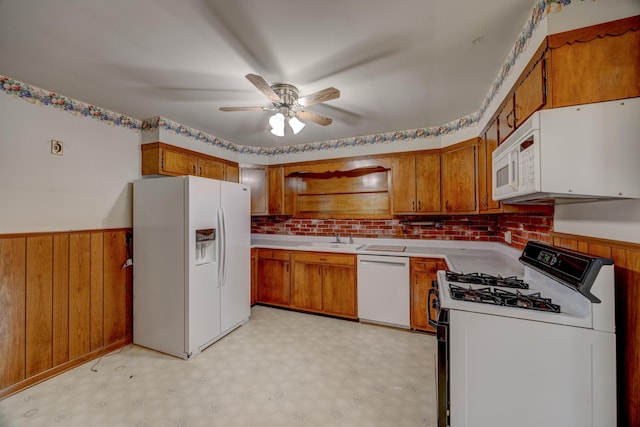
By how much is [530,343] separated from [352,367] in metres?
1.47

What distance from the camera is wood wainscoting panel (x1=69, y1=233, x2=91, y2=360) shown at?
2277 mm

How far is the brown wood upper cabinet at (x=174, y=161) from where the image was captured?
2748mm

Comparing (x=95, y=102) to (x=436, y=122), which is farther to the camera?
(x=436, y=122)

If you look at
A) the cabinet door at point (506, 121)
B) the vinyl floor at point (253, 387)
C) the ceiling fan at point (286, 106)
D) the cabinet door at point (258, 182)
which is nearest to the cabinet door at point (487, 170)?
the cabinet door at point (506, 121)

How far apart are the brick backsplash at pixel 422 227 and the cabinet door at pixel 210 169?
3.78 feet

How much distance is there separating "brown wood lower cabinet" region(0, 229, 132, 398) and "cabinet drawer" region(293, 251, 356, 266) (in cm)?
186

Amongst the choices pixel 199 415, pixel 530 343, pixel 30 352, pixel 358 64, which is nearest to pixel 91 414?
pixel 199 415

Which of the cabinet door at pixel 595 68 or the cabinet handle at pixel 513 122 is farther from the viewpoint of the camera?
the cabinet handle at pixel 513 122

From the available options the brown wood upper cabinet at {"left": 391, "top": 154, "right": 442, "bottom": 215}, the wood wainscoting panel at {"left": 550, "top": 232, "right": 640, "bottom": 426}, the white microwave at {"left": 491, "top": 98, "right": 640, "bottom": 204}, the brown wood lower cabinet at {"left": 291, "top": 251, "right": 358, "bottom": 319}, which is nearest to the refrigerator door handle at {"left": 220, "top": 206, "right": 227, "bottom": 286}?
the brown wood lower cabinet at {"left": 291, "top": 251, "right": 358, "bottom": 319}

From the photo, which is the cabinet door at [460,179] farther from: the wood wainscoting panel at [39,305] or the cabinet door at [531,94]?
the wood wainscoting panel at [39,305]

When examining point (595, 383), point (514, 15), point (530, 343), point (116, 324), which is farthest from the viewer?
point (116, 324)

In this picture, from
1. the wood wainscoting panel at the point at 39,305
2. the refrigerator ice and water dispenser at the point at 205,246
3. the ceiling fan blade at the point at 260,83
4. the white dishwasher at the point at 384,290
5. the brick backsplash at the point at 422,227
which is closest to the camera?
the ceiling fan blade at the point at 260,83

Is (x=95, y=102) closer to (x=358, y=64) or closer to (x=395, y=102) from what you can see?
(x=358, y=64)

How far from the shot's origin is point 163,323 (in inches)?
97.5
